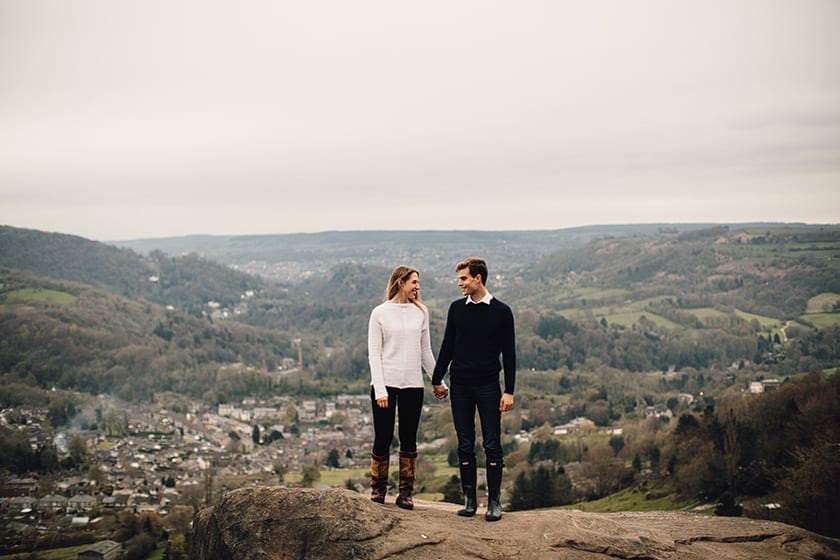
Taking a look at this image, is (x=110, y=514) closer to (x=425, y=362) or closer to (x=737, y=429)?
(x=737, y=429)

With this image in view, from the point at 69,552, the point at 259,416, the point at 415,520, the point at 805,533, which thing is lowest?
the point at 259,416

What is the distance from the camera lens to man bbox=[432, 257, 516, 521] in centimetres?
852

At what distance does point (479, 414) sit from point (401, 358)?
3.85 feet

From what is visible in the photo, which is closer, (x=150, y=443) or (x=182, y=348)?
(x=150, y=443)

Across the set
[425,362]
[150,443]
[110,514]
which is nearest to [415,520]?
[425,362]

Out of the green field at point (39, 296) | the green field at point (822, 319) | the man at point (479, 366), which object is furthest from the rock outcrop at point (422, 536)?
the green field at point (39, 296)

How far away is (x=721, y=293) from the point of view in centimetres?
14025

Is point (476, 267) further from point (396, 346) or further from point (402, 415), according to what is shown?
point (402, 415)

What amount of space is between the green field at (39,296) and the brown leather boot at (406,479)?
403 feet

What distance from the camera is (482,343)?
854 centimetres

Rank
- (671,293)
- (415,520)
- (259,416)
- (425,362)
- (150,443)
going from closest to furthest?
(415,520) → (425,362) → (150,443) → (259,416) → (671,293)

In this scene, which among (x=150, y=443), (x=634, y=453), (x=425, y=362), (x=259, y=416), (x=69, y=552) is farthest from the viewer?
(x=259, y=416)

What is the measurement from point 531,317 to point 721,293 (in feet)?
131

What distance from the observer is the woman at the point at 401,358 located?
8586 mm
